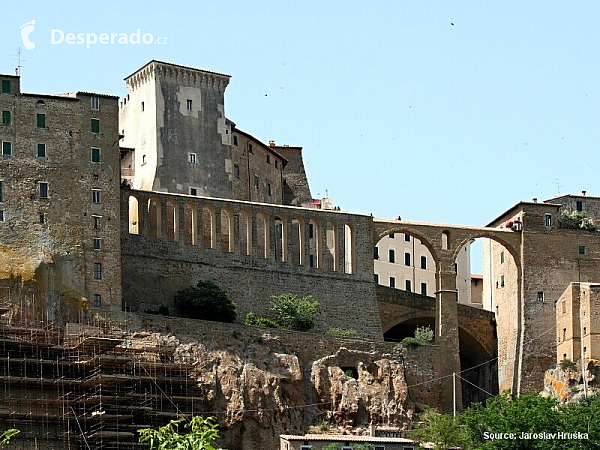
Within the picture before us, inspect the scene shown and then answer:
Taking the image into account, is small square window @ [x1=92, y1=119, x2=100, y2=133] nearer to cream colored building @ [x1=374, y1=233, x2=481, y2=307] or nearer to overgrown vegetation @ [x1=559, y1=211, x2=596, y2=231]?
overgrown vegetation @ [x1=559, y1=211, x2=596, y2=231]

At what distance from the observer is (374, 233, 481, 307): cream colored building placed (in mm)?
105562

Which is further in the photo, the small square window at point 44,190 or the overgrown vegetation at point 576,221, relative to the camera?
the overgrown vegetation at point 576,221

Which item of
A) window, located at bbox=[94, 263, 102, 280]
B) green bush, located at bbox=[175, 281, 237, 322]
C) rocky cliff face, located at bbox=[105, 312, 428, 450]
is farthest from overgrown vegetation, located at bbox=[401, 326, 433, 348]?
window, located at bbox=[94, 263, 102, 280]

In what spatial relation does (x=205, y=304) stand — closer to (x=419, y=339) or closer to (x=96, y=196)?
(x=96, y=196)

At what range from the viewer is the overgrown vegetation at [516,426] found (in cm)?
7038

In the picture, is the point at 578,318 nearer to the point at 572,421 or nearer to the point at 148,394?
the point at 572,421

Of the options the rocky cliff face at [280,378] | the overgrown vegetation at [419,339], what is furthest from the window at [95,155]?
the overgrown vegetation at [419,339]

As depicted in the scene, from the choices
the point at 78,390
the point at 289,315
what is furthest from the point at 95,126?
the point at 289,315

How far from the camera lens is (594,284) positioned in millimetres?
79312

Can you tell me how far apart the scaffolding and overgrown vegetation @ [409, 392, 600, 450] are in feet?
Result: 34.6

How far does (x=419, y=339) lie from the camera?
79.4 m

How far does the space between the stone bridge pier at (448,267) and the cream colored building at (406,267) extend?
21.5 m

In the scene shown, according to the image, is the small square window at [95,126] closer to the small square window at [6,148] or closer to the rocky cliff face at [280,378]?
the small square window at [6,148]

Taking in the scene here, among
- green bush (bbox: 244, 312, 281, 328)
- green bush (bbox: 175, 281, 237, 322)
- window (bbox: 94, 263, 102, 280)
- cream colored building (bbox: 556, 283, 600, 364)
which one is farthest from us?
cream colored building (bbox: 556, 283, 600, 364)
